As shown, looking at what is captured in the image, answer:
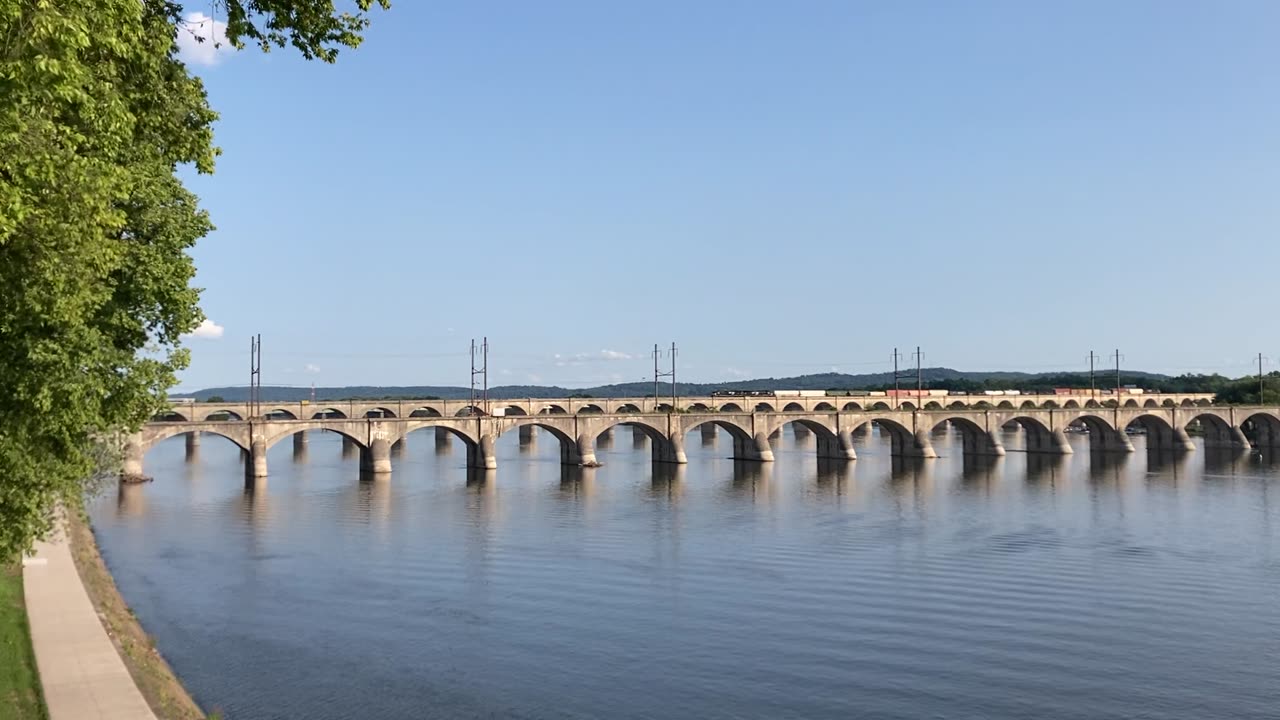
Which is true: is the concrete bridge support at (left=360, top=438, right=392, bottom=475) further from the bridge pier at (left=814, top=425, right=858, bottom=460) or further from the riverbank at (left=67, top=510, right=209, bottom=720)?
the bridge pier at (left=814, top=425, right=858, bottom=460)

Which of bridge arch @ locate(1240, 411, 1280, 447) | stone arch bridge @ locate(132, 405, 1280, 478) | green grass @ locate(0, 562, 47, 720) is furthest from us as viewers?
bridge arch @ locate(1240, 411, 1280, 447)

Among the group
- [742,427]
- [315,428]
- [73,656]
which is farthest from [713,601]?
[742,427]

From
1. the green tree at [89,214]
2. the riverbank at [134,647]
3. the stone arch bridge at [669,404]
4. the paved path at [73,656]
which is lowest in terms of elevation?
the riverbank at [134,647]

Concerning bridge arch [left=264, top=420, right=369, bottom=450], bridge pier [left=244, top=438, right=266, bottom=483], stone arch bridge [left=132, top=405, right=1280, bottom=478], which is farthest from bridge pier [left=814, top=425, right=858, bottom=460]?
bridge pier [left=244, top=438, right=266, bottom=483]

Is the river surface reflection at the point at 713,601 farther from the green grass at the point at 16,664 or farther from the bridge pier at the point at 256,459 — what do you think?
the bridge pier at the point at 256,459

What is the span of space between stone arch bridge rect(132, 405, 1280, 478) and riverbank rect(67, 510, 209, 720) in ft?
131

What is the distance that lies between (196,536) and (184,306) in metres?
35.0

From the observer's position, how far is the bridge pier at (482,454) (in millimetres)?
86938

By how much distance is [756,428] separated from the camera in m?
96.6

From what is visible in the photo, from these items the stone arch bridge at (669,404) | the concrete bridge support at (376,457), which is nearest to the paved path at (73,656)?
the concrete bridge support at (376,457)

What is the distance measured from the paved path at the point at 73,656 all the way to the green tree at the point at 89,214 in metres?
3.19

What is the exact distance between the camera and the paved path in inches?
750

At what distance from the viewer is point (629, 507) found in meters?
61.8

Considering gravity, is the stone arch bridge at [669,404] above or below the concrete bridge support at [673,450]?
above
